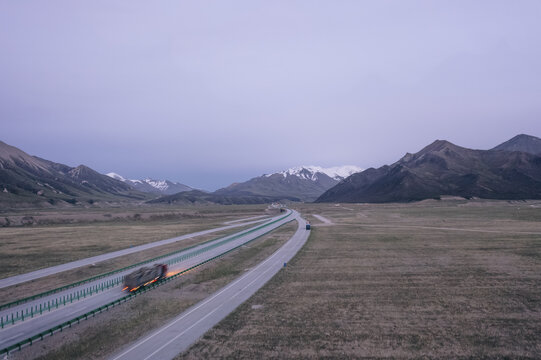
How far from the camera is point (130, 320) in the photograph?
22.7m

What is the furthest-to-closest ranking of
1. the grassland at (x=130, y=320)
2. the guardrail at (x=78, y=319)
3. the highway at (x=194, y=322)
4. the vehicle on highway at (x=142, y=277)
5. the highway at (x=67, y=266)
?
the highway at (x=67, y=266) < the vehicle on highway at (x=142, y=277) < the guardrail at (x=78, y=319) < the grassland at (x=130, y=320) < the highway at (x=194, y=322)

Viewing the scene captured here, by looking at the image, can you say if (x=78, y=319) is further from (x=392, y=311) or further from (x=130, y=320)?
(x=392, y=311)

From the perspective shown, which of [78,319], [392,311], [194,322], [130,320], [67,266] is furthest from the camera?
[67,266]

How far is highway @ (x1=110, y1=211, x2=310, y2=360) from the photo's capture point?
58.8 feet

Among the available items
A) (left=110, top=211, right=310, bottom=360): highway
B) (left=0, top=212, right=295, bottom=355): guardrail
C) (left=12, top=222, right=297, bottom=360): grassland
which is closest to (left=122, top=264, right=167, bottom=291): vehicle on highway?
(left=0, top=212, right=295, bottom=355): guardrail

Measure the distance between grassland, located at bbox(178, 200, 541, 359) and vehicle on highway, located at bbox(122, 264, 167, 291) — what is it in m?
11.9

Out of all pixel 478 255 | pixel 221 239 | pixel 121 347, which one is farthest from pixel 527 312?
pixel 221 239

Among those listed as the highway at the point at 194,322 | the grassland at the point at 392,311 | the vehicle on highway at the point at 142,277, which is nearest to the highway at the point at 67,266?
the vehicle on highway at the point at 142,277

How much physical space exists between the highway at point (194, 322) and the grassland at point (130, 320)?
98cm

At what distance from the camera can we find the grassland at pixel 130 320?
60.5 feet

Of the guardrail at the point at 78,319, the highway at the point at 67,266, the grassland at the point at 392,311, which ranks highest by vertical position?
the highway at the point at 67,266

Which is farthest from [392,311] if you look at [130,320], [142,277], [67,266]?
[67,266]

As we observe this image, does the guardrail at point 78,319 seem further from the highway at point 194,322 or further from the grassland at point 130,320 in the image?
the highway at point 194,322

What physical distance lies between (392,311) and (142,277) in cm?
2391
